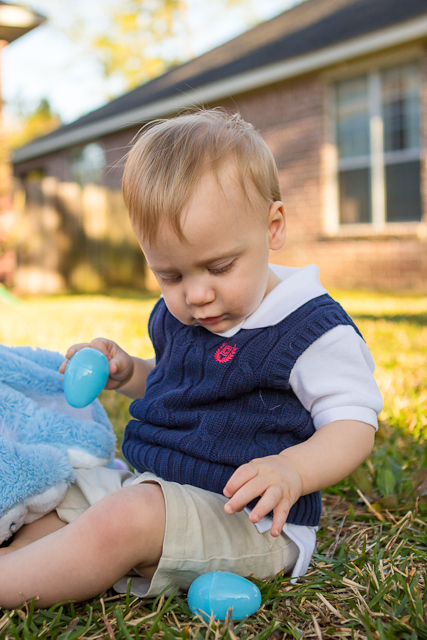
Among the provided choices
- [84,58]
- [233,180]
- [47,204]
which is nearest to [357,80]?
[47,204]

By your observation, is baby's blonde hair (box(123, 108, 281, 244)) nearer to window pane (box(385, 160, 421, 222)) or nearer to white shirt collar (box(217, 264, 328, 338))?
white shirt collar (box(217, 264, 328, 338))

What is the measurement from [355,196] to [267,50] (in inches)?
128

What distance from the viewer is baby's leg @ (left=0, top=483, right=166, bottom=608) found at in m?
1.20

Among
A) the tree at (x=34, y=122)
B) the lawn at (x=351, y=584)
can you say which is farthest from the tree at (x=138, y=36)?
the lawn at (x=351, y=584)

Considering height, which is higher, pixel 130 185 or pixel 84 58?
pixel 84 58

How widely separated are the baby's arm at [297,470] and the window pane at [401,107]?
758 centimetres

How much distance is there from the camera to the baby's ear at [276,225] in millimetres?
1509

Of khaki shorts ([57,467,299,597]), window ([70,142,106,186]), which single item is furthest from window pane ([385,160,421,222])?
window ([70,142,106,186])

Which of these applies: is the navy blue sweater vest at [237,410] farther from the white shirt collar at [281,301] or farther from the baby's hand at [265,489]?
the baby's hand at [265,489]

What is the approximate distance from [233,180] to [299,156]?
805 cm

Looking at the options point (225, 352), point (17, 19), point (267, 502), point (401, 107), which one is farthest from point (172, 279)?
point (401, 107)

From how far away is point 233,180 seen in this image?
1390 mm

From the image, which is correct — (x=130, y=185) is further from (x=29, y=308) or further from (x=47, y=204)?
(x=47, y=204)

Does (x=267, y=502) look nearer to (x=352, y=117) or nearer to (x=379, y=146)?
(x=379, y=146)
